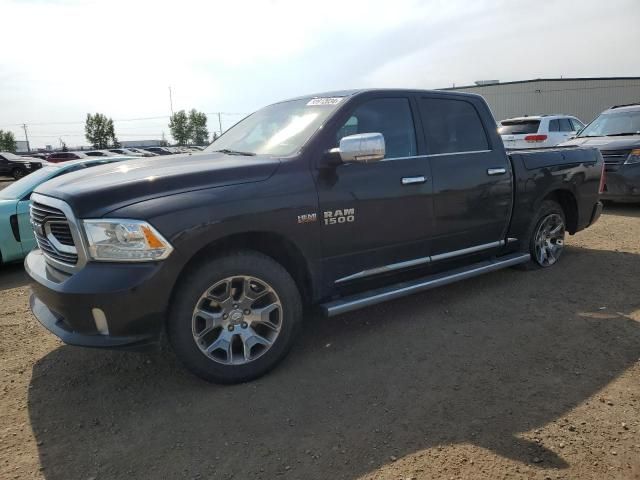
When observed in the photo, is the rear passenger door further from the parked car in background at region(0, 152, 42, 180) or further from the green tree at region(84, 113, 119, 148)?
the green tree at region(84, 113, 119, 148)

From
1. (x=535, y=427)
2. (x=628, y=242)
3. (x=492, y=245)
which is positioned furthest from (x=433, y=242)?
(x=628, y=242)

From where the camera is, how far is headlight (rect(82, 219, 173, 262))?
2689 millimetres

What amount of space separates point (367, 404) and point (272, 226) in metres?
1.29

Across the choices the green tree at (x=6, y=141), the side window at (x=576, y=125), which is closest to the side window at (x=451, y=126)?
the side window at (x=576, y=125)

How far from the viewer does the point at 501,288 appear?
4.90 meters

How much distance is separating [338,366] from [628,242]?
17.7 ft

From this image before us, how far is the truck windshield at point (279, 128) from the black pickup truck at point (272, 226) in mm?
18

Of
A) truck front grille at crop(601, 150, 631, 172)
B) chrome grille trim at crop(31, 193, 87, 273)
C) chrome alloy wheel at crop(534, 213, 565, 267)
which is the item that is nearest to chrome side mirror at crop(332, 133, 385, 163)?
chrome grille trim at crop(31, 193, 87, 273)

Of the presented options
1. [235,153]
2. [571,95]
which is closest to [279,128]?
[235,153]

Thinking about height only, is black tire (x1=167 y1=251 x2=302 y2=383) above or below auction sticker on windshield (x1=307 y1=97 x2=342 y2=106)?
below

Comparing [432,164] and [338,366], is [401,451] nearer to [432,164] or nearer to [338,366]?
[338,366]

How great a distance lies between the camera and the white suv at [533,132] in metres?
13.9

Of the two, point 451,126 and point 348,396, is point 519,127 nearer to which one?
point 451,126

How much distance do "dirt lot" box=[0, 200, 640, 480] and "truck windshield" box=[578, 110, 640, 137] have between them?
639 cm
